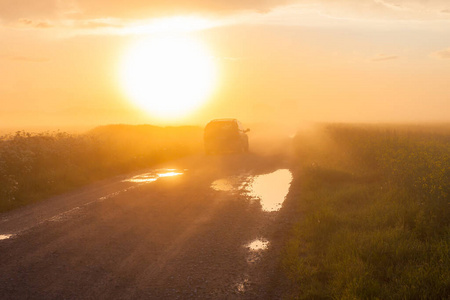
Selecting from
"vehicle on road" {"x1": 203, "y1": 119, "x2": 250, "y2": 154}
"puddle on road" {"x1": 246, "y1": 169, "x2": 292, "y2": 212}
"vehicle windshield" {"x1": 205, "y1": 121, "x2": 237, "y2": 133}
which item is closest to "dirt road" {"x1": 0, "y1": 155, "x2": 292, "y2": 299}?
"puddle on road" {"x1": 246, "y1": 169, "x2": 292, "y2": 212}

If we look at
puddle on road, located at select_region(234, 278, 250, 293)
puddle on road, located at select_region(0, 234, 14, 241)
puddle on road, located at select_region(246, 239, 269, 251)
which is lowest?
puddle on road, located at select_region(246, 239, 269, 251)

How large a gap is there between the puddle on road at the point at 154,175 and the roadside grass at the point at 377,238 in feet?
19.8

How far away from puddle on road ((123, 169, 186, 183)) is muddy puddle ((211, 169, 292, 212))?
2690 millimetres

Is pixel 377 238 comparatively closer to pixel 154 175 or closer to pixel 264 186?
pixel 264 186

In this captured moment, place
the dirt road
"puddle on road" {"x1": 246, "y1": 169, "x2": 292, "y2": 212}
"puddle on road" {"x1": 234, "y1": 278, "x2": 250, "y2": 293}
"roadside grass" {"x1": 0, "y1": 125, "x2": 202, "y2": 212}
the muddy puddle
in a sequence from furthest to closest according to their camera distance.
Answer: "roadside grass" {"x1": 0, "y1": 125, "x2": 202, "y2": 212} < the muddy puddle < "puddle on road" {"x1": 246, "y1": 169, "x2": 292, "y2": 212} < the dirt road < "puddle on road" {"x1": 234, "y1": 278, "x2": 250, "y2": 293}

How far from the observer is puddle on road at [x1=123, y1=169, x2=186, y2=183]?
1471cm

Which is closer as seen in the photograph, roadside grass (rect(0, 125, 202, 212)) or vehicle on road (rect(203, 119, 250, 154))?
roadside grass (rect(0, 125, 202, 212))

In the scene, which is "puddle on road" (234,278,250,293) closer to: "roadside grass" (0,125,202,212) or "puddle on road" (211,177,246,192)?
"puddle on road" (211,177,246,192)

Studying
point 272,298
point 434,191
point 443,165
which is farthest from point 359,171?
point 272,298

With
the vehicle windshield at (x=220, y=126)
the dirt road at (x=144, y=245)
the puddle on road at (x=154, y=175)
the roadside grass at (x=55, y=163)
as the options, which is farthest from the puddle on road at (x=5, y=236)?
the vehicle windshield at (x=220, y=126)

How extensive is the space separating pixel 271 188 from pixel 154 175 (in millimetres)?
5641

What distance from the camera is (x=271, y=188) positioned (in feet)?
42.2

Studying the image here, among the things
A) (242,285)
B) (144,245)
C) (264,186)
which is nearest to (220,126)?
(264,186)

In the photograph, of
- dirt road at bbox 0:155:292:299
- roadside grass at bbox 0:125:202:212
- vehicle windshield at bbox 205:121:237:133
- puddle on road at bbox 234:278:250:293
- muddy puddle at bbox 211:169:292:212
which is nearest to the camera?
puddle on road at bbox 234:278:250:293
